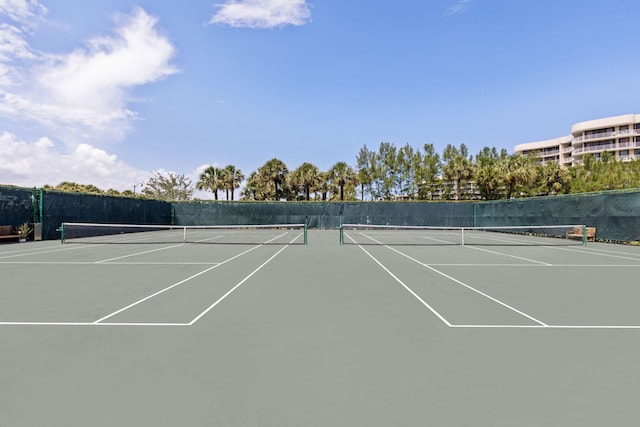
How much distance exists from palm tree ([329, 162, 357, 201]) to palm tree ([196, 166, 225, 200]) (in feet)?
65.0

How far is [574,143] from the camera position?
3593 inches

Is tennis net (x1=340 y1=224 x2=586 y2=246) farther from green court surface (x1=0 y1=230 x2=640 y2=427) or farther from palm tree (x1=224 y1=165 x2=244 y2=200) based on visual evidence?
palm tree (x1=224 y1=165 x2=244 y2=200)

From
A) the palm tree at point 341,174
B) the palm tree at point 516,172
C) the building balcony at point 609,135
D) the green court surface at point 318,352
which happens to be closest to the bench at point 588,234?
the green court surface at point 318,352

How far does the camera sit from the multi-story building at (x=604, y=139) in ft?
266

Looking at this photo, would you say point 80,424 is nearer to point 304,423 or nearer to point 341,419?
point 304,423

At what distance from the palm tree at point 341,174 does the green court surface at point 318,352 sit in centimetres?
5883

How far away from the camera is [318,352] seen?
4547 mm

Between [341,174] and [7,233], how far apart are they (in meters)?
51.6

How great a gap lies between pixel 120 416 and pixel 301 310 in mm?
3625

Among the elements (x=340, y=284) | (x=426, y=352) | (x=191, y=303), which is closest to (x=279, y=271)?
(x=340, y=284)

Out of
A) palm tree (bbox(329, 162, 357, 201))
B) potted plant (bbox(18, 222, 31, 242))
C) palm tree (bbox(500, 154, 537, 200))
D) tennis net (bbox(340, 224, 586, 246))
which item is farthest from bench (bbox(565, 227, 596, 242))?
palm tree (bbox(329, 162, 357, 201))

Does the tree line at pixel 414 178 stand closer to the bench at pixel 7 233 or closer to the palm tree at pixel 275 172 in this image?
the palm tree at pixel 275 172

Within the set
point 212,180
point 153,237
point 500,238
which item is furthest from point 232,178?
point 500,238

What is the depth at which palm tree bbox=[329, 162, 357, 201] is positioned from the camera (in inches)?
2657
